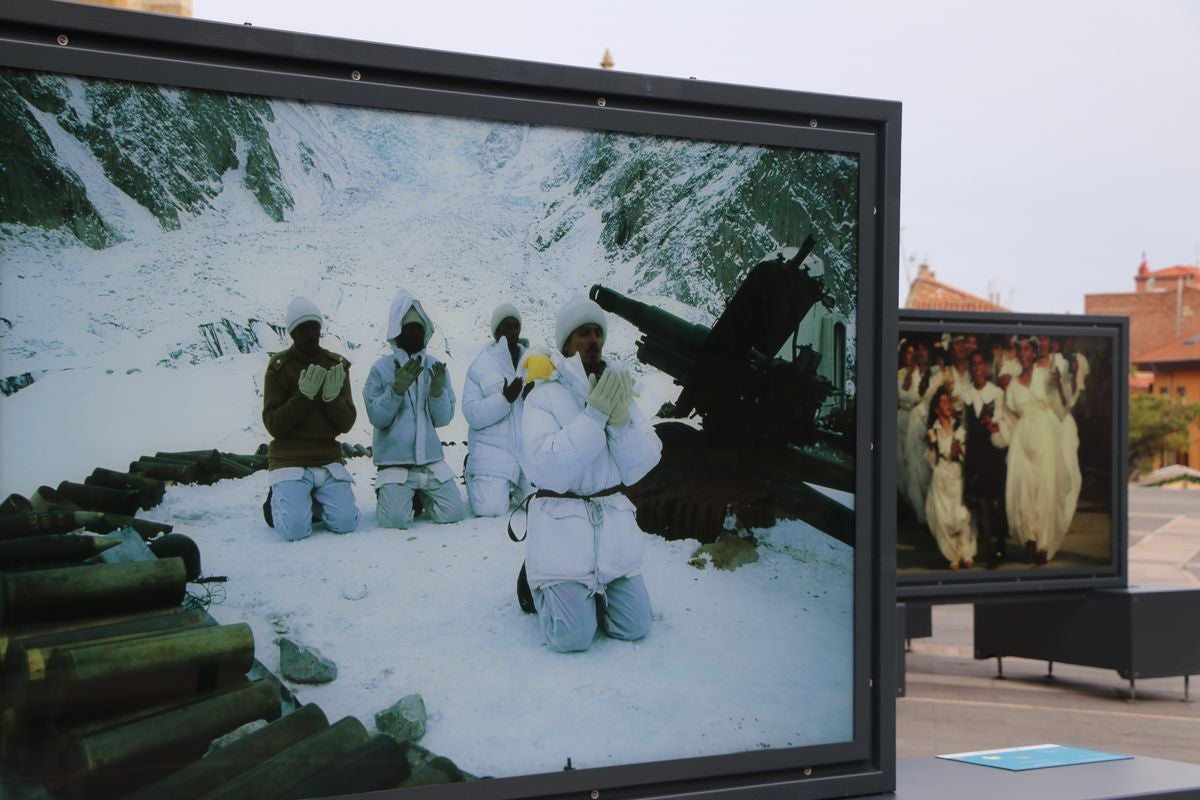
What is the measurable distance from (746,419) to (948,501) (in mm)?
6570

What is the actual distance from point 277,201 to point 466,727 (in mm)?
1586

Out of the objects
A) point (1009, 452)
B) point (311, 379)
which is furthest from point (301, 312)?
point (1009, 452)

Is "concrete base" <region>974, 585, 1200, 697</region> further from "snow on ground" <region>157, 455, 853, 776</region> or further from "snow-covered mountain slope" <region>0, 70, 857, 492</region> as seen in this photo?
"snow-covered mountain slope" <region>0, 70, 857, 492</region>

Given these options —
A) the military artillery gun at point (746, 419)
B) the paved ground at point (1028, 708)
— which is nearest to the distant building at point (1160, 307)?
the paved ground at point (1028, 708)

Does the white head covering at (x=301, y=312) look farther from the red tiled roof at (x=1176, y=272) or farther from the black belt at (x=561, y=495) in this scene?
the red tiled roof at (x=1176, y=272)

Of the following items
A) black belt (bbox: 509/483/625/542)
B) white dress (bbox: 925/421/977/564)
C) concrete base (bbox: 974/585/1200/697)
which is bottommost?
concrete base (bbox: 974/585/1200/697)

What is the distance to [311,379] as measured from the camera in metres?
3.48

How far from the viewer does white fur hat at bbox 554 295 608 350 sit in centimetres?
378

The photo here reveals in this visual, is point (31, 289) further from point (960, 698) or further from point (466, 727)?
point (960, 698)

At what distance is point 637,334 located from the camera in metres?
3.90

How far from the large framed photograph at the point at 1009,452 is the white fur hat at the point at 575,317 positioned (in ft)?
21.5

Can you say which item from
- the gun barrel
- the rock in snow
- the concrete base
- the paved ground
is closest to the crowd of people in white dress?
the concrete base

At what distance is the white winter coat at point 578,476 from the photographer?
3.77 meters

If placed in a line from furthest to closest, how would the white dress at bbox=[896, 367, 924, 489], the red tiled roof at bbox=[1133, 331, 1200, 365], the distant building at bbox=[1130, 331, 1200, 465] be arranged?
the distant building at bbox=[1130, 331, 1200, 465]
the red tiled roof at bbox=[1133, 331, 1200, 365]
the white dress at bbox=[896, 367, 924, 489]
